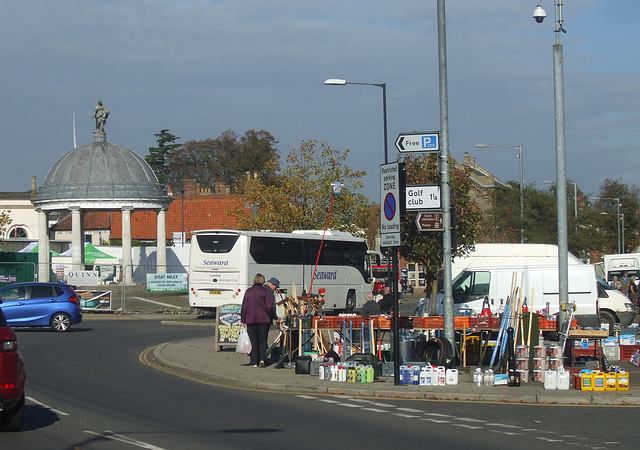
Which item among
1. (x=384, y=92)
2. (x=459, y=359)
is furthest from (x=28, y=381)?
(x=384, y=92)

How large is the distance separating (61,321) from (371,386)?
16609 millimetres

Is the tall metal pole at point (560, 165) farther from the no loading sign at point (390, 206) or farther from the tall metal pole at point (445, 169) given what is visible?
the no loading sign at point (390, 206)

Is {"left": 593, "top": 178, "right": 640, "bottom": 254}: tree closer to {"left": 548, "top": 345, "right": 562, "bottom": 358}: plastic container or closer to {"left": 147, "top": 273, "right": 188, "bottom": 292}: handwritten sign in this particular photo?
{"left": 147, "top": 273, "right": 188, "bottom": 292}: handwritten sign

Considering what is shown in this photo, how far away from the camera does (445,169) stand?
16.2 m

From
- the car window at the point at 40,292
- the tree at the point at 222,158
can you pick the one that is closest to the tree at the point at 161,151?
the tree at the point at 222,158

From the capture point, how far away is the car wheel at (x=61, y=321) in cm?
2818

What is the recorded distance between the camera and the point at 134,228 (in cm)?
8825

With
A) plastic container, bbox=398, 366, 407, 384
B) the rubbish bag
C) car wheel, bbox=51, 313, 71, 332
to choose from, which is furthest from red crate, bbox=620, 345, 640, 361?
car wheel, bbox=51, 313, 71, 332

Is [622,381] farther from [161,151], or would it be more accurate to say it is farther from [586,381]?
[161,151]

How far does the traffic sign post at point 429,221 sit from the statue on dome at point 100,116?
144ft

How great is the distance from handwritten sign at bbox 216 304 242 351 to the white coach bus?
38.9 feet

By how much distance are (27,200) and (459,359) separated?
73.7 metres

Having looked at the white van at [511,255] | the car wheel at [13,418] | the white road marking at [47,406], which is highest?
the white van at [511,255]

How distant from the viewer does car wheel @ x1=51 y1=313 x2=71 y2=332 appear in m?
28.2
